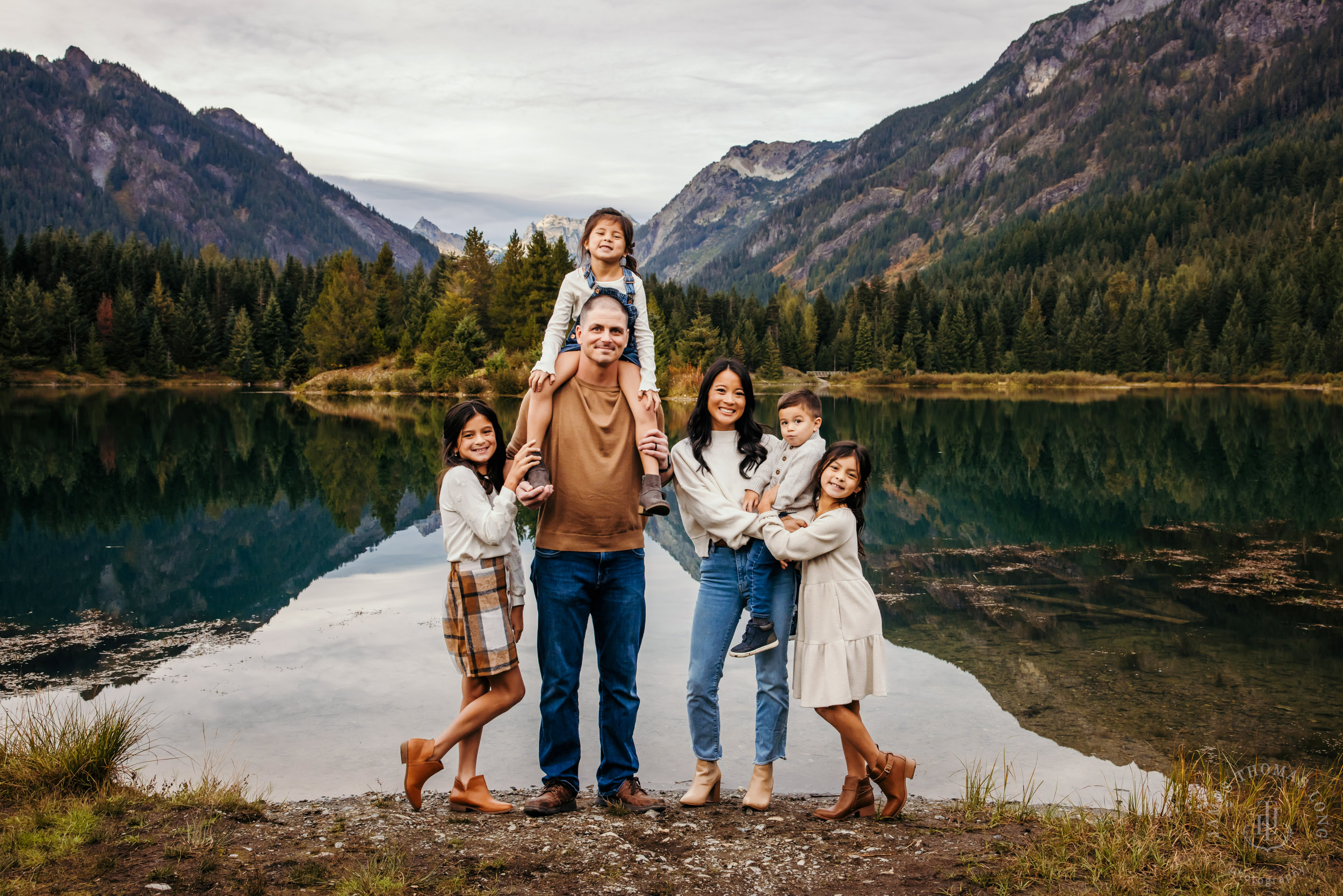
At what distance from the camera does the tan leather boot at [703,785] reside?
4516mm

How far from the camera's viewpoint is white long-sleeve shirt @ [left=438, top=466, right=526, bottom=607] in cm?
411

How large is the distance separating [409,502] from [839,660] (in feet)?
45.1

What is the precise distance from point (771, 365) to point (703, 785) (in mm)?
71168

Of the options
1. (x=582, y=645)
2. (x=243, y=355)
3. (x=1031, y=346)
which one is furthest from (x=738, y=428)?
(x=1031, y=346)

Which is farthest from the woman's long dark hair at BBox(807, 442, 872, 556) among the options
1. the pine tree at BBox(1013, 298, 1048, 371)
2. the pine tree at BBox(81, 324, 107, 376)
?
the pine tree at BBox(1013, 298, 1048, 371)

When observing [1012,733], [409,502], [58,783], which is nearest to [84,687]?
[58,783]

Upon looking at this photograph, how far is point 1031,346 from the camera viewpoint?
282 feet

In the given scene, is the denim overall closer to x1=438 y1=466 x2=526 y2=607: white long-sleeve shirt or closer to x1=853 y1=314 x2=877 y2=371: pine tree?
x1=438 y1=466 x2=526 y2=607: white long-sleeve shirt

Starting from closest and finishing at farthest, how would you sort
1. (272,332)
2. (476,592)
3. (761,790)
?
(476,592) → (761,790) → (272,332)

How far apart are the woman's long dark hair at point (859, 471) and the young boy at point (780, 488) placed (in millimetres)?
27

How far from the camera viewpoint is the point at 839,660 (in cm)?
426

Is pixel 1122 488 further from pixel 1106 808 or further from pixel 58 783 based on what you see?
pixel 58 783

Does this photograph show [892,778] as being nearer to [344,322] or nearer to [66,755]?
[66,755]

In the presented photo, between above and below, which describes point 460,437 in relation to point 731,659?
above
